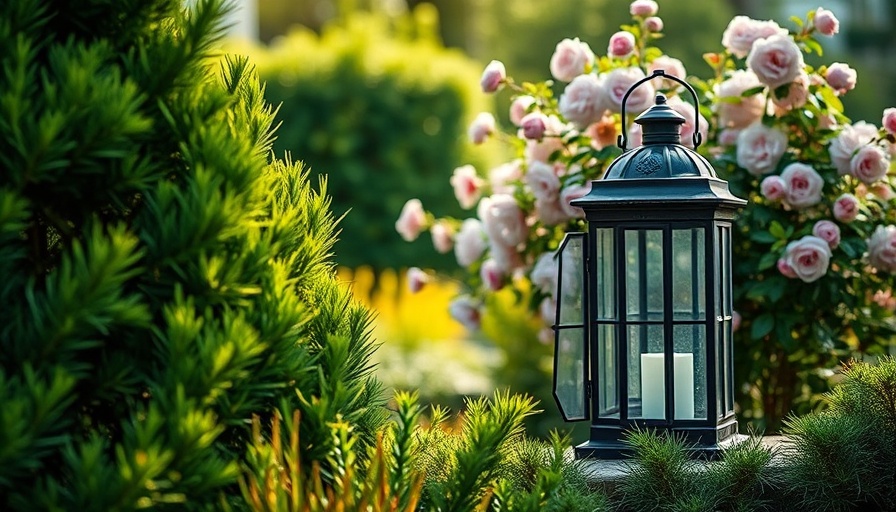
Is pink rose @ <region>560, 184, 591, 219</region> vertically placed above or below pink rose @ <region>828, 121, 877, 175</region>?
below

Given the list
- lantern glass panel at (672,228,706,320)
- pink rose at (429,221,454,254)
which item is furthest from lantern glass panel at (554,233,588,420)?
pink rose at (429,221,454,254)

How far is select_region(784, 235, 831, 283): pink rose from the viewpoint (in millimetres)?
4352

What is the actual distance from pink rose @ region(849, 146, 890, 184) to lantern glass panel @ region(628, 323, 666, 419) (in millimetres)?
1324

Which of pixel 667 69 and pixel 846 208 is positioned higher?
pixel 667 69

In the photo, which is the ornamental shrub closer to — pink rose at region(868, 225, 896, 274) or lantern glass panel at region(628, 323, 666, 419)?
lantern glass panel at region(628, 323, 666, 419)

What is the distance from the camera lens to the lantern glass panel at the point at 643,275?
3713 millimetres

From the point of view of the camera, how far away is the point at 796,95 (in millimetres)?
4629

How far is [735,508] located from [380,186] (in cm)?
1396

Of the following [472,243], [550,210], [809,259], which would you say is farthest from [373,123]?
[809,259]

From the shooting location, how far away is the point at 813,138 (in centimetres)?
480

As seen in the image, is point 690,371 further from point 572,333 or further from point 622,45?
point 622,45

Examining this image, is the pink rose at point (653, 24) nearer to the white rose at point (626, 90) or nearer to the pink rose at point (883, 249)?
the white rose at point (626, 90)

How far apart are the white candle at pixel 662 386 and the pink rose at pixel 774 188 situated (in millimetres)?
1123

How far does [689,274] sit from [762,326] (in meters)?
0.99
